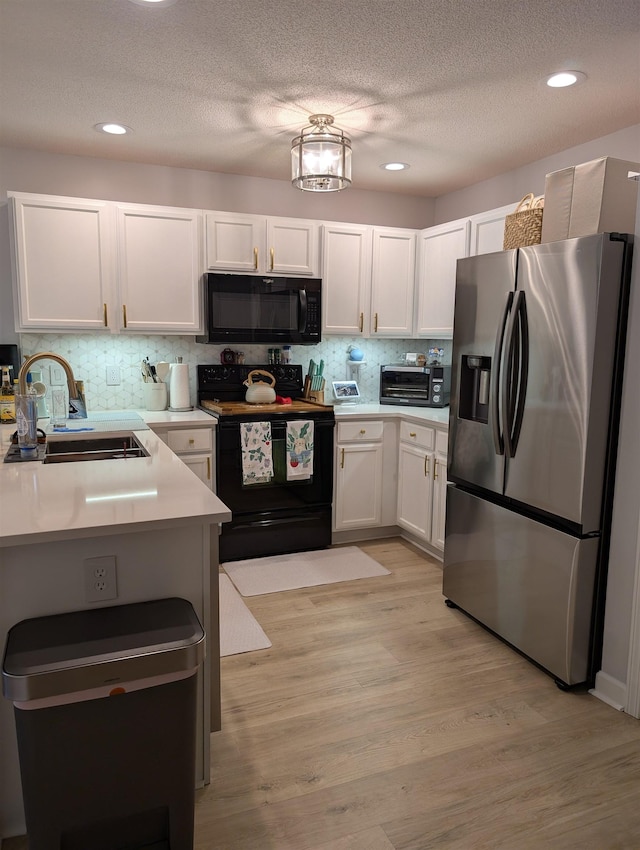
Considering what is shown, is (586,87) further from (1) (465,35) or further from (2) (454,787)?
(2) (454,787)

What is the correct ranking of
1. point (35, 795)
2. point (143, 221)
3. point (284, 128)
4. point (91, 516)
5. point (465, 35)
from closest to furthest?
point (35, 795), point (91, 516), point (465, 35), point (284, 128), point (143, 221)

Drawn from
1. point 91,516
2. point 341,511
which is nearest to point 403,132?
point 341,511

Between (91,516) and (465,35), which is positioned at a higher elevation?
(465,35)

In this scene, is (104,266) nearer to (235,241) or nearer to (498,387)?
(235,241)

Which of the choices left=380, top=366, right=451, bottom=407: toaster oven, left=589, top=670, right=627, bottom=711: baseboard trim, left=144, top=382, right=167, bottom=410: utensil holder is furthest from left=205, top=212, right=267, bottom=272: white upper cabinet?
left=589, top=670, right=627, bottom=711: baseboard trim

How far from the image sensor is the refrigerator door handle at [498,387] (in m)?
2.64

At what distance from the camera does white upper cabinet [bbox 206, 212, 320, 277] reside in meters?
3.82

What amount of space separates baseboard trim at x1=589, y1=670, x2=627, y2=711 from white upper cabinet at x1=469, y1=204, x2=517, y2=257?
2382 mm

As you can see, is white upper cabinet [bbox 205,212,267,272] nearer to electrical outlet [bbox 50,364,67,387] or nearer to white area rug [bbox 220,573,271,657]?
electrical outlet [bbox 50,364,67,387]

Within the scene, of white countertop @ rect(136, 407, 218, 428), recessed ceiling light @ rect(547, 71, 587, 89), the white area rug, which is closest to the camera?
recessed ceiling light @ rect(547, 71, 587, 89)

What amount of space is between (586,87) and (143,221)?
245cm

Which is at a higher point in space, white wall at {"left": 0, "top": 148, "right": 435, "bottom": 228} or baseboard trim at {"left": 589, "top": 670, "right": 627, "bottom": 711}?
white wall at {"left": 0, "top": 148, "right": 435, "bottom": 228}

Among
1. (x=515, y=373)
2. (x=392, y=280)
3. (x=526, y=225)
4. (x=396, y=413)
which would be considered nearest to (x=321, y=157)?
(x=526, y=225)

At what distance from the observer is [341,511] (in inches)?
161
